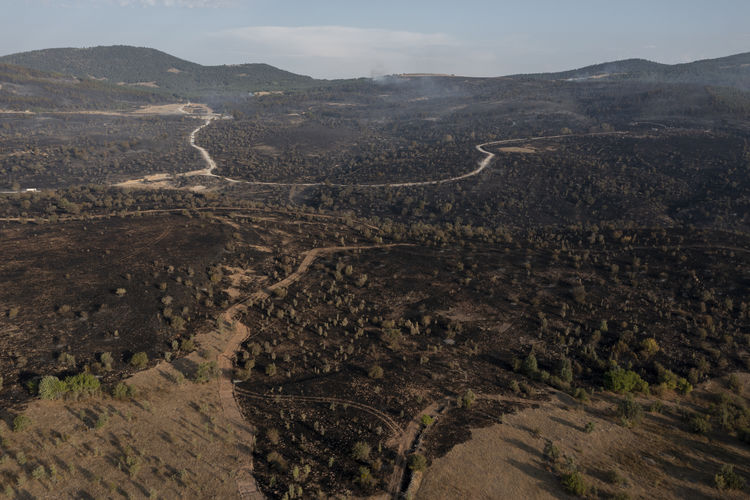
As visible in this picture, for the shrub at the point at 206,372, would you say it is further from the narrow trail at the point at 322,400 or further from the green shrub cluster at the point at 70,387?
the green shrub cluster at the point at 70,387

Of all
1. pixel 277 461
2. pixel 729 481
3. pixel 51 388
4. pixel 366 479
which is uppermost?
pixel 51 388

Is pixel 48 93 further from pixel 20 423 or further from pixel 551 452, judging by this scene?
pixel 551 452

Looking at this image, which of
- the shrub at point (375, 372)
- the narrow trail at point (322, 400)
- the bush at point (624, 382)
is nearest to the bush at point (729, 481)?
the bush at point (624, 382)

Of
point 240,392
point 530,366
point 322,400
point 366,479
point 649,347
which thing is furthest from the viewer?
point 649,347

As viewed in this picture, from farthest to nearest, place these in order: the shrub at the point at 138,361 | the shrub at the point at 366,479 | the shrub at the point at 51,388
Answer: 1. the shrub at the point at 138,361
2. the shrub at the point at 51,388
3. the shrub at the point at 366,479

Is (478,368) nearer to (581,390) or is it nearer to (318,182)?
(581,390)

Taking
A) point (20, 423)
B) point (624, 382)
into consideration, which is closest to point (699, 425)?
point (624, 382)

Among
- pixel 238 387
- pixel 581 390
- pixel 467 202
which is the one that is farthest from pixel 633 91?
pixel 238 387

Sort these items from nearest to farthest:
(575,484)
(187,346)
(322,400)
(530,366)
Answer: (575,484) < (322,400) < (530,366) < (187,346)
